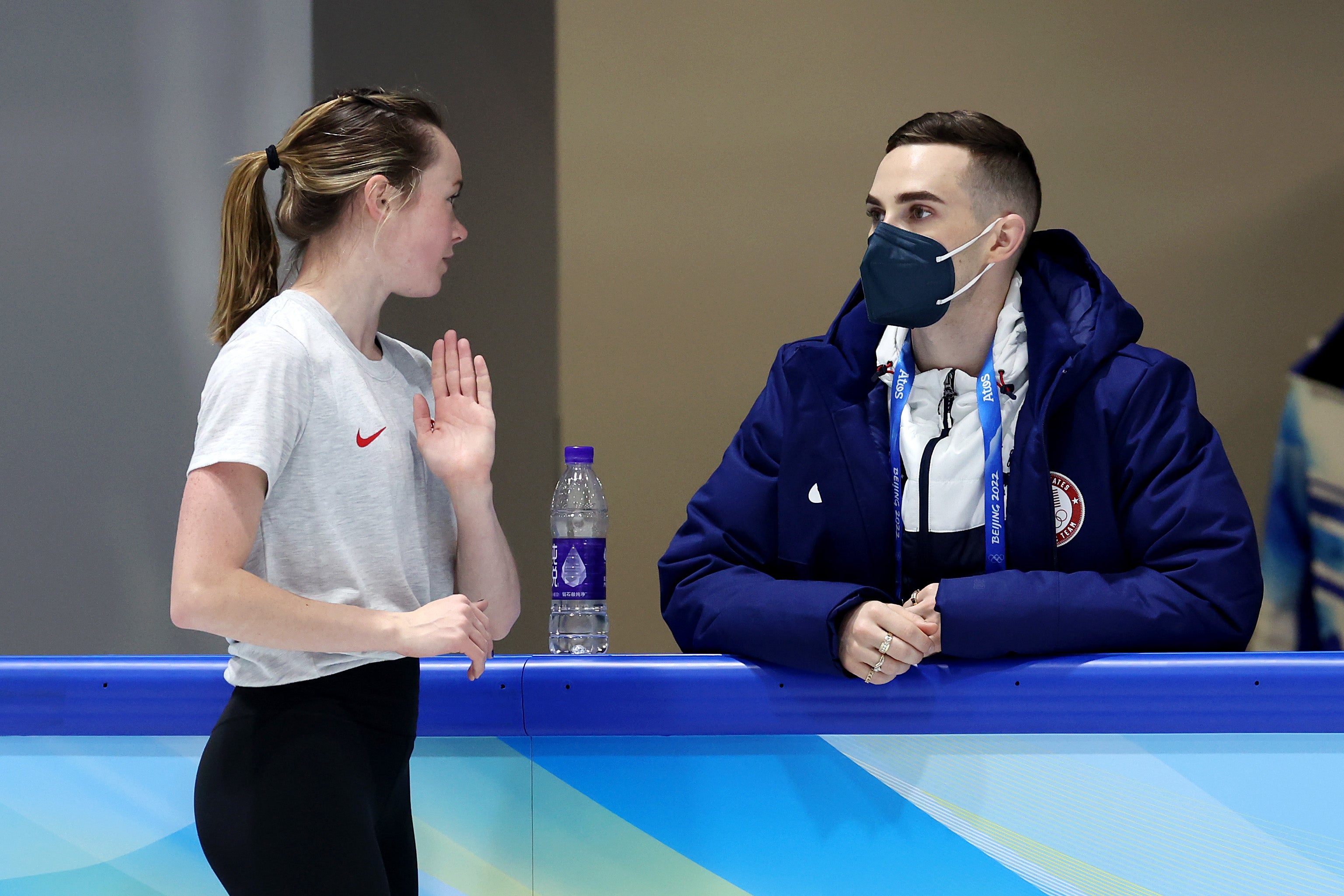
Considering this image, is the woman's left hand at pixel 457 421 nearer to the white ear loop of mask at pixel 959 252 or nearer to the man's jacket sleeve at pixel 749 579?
the man's jacket sleeve at pixel 749 579

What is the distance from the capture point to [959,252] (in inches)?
73.7

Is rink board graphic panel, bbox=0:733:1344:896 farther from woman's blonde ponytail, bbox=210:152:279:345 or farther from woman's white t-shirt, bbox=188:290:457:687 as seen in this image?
woman's blonde ponytail, bbox=210:152:279:345

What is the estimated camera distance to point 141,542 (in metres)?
3.57

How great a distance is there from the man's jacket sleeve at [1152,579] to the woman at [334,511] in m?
0.65

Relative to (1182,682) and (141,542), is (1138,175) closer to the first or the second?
(1182,682)

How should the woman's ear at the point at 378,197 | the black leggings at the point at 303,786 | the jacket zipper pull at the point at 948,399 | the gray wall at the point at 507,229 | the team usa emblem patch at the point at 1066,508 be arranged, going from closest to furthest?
1. the black leggings at the point at 303,786
2. the woman's ear at the point at 378,197
3. the team usa emblem patch at the point at 1066,508
4. the jacket zipper pull at the point at 948,399
5. the gray wall at the point at 507,229

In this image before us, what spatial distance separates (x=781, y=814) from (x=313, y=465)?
2.55ft

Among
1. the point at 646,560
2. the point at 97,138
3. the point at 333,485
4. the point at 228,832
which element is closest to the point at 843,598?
the point at 333,485

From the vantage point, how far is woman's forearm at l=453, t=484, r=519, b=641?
1.41 metres

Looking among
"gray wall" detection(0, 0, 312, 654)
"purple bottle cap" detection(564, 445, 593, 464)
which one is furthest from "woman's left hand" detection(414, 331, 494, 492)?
"gray wall" detection(0, 0, 312, 654)

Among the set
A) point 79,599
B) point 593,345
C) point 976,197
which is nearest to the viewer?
point 976,197

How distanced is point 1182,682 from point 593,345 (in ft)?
8.42

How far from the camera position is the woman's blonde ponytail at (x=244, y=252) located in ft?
4.61

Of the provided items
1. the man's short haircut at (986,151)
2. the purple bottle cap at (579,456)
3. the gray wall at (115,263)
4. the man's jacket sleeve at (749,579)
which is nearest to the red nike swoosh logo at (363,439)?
the man's jacket sleeve at (749,579)
